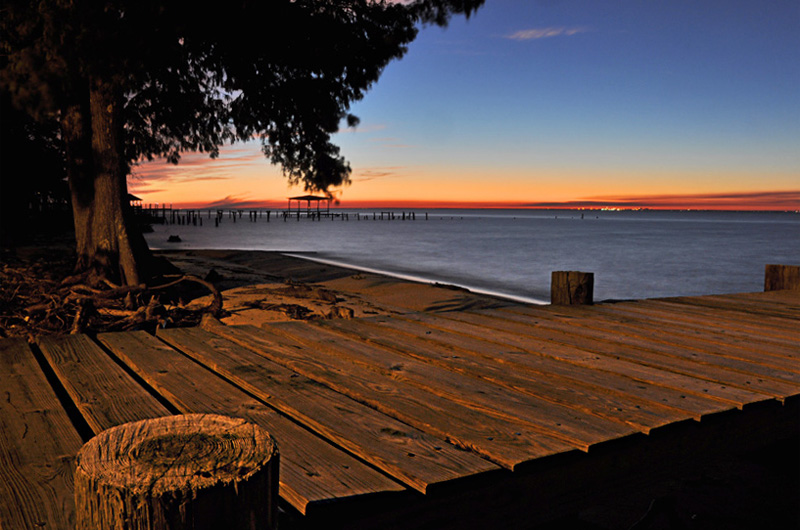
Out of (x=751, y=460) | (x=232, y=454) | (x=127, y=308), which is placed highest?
(x=232, y=454)

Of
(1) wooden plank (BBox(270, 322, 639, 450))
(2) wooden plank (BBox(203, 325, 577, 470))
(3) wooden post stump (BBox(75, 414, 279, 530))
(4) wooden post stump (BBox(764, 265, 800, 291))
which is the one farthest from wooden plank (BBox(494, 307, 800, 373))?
(4) wooden post stump (BBox(764, 265, 800, 291))

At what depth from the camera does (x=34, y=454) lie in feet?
7.02

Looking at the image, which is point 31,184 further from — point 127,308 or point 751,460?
point 751,460

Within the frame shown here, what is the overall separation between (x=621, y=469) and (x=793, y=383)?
155 cm

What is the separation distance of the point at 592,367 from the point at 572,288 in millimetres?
2887

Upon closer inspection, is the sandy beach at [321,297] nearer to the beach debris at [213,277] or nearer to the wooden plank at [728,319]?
the beach debris at [213,277]

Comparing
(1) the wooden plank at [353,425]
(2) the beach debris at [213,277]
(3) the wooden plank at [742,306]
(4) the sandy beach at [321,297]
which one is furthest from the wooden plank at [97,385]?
(2) the beach debris at [213,277]

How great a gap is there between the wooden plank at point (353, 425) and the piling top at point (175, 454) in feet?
2.57

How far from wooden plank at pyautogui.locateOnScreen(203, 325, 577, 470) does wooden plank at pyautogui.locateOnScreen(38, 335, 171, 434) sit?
0.85m

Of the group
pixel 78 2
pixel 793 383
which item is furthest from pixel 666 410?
pixel 78 2

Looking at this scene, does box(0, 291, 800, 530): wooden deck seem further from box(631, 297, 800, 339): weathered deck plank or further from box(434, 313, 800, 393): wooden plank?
box(631, 297, 800, 339): weathered deck plank

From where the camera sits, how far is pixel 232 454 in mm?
1266

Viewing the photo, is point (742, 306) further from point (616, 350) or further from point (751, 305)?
point (616, 350)

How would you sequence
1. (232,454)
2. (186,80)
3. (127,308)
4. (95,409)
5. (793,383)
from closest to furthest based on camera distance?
(232,454), (95,409), (793,383), (127,308), (186,80)
